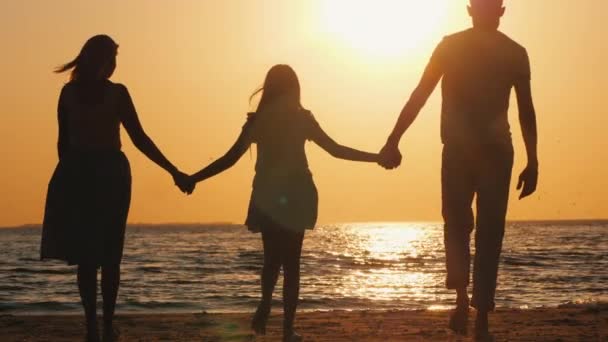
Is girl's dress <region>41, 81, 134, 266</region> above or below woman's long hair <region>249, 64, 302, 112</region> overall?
below

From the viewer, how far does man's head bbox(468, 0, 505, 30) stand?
22.7 feet

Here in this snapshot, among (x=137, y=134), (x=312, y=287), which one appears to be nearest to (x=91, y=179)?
(x=137, y=134)

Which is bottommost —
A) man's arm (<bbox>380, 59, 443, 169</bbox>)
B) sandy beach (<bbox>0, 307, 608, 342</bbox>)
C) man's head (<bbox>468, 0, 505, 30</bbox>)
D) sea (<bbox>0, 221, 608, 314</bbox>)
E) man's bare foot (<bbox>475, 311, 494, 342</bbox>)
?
sea (<bbox>0, 221, 608, 314</bbox>)

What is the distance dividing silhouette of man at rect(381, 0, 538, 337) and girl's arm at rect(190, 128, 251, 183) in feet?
4.66

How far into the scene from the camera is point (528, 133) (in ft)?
22.9

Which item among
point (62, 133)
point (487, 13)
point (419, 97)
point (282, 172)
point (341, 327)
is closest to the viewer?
point (487, 13)

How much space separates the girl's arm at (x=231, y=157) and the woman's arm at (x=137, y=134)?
1.15 ft

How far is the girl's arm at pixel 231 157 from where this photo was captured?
7422mm

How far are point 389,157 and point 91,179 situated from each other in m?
2.22

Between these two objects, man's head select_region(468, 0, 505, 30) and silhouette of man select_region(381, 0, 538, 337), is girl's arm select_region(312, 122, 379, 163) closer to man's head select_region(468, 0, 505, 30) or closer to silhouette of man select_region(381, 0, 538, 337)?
silhouette of man select_region(381, 0, 538, 337)

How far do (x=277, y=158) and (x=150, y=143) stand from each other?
96cm

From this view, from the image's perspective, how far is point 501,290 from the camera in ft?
74.0

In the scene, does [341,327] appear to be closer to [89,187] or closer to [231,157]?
[231,157]

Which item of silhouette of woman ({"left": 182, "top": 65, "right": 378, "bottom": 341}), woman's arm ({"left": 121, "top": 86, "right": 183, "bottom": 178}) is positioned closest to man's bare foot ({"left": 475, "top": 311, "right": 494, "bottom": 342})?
silhouette of woman ({"left": 182, "top": 65, "right": 378, "bottom": 341})
